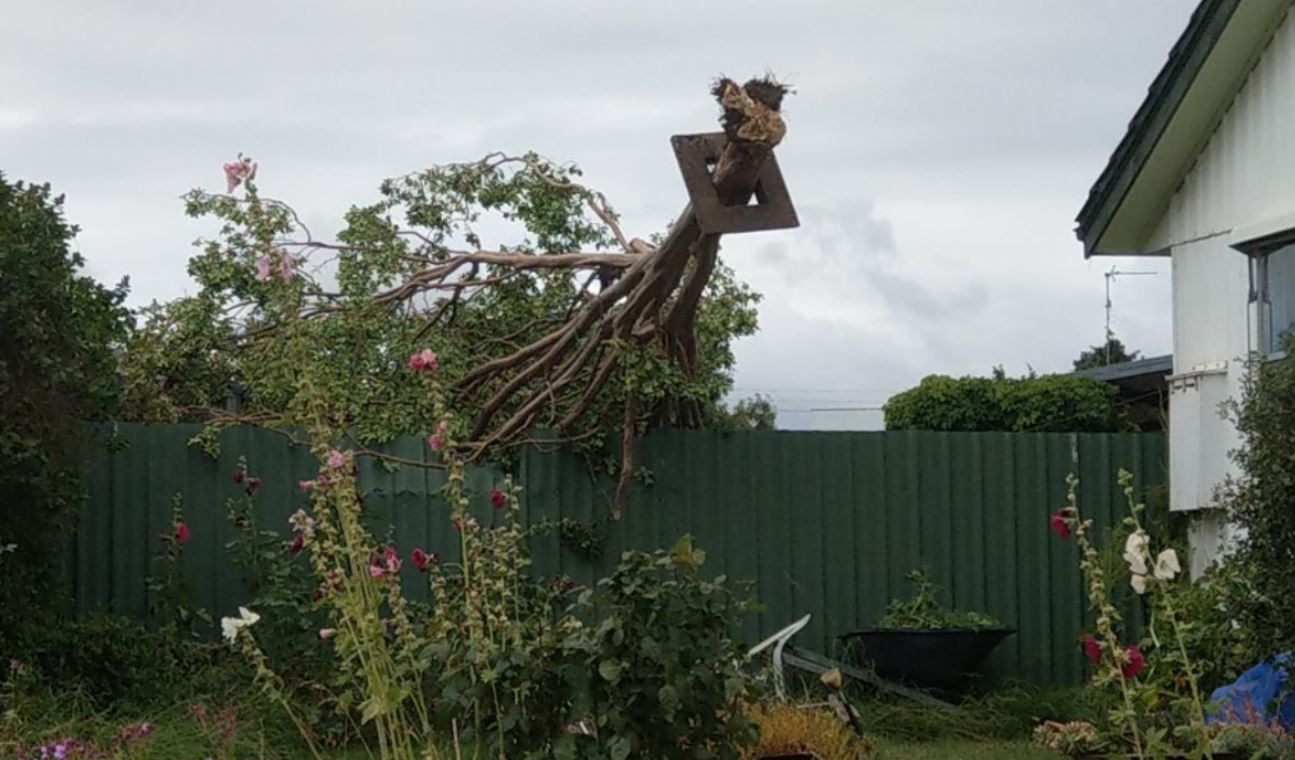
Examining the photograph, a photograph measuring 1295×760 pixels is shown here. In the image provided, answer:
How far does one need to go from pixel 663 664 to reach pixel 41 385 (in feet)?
14.3

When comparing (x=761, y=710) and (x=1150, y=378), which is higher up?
(x=1150, y=378)

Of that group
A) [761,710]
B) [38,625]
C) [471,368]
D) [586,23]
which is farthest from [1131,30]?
[38,625]

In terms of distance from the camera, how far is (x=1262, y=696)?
7.59m

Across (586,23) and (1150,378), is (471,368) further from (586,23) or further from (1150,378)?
(1150,378)

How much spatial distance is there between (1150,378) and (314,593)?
9.09 meters

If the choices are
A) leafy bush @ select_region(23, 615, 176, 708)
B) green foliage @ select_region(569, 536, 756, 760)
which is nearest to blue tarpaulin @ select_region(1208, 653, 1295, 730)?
green foliage @ select_region(569, 536, 756, 760)

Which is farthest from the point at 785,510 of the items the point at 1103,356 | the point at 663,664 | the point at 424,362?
the point at 1103,356

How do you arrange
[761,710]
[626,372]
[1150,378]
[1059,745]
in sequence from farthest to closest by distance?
[1150,378]
[626,372]
[1059,745]
[761,710]

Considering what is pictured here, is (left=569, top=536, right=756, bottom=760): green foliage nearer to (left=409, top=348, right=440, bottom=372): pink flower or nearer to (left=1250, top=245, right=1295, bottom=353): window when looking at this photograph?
(left=409, top=348, right=440, bottom=372): pink flower

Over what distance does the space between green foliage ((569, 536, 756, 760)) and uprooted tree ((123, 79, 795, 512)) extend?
145 inches

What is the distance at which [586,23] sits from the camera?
858 cm

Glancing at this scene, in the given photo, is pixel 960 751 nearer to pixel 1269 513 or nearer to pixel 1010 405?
pixel 1269 513

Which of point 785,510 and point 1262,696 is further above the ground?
point 785,510

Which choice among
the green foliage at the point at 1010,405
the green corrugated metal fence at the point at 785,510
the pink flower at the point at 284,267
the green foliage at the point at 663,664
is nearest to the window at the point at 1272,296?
the green corrugated metal fence at the point at 785,510
